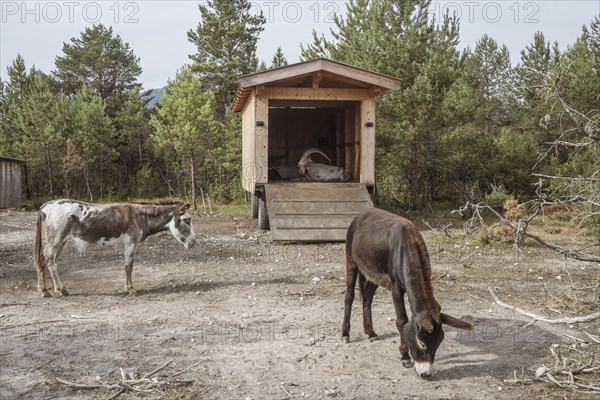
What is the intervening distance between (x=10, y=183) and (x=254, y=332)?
2354 cm

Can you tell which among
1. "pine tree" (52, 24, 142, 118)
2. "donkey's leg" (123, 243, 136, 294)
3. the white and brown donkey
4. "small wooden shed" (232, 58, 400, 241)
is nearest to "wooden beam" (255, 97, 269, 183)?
"small wooden shed" (232, 58, 400, 241)

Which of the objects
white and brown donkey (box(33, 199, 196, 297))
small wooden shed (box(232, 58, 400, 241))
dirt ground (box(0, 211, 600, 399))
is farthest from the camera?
small wooden shed (box(232, 58, 400, 241))

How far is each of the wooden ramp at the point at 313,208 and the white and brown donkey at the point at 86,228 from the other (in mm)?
4070

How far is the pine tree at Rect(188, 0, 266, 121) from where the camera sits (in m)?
34.0

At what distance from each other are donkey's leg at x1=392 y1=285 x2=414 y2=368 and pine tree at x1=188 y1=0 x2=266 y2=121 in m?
30.2

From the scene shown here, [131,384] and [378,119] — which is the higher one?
[378,119]

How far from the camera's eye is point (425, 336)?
452 centimetres

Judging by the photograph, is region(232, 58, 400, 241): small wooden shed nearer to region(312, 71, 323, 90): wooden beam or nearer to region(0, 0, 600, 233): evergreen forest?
region(312, 71, 323, 90): wooden beam

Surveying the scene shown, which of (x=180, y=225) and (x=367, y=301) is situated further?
(x=180, y=225)

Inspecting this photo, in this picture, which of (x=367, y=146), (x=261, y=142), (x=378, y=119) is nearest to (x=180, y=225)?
(x=261, y=142)

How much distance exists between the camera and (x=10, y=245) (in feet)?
40.6

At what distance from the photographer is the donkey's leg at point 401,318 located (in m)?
5.00

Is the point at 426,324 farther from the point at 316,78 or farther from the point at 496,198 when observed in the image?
the point at 496,198

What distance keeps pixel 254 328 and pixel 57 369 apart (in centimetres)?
226
